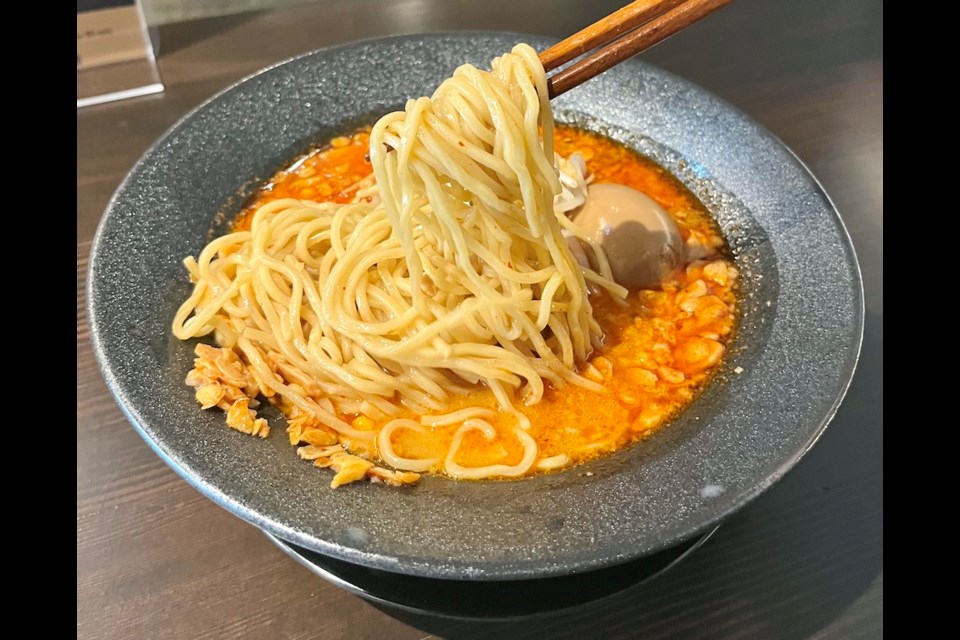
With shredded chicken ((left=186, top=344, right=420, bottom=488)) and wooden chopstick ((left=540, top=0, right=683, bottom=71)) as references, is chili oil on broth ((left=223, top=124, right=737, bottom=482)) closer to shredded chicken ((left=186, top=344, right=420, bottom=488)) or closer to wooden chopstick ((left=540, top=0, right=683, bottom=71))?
shredded chicken ((left=186, top=344, right=420, bottom=488))

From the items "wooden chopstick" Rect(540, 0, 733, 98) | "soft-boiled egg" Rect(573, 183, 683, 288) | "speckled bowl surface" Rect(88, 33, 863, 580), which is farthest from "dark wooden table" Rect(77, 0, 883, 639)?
"wooden chopstick" Rect(540, 0, 733, 98)

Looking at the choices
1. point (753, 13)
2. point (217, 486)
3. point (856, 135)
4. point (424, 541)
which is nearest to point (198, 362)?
point (217, 486)

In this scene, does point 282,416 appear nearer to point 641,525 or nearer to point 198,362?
point 198,362

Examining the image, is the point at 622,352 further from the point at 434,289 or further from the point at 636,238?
the point at 434,289

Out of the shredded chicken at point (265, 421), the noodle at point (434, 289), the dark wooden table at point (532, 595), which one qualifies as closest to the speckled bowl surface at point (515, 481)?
the shredded chicken at point (265, 421)

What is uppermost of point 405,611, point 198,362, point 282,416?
point 198,362
